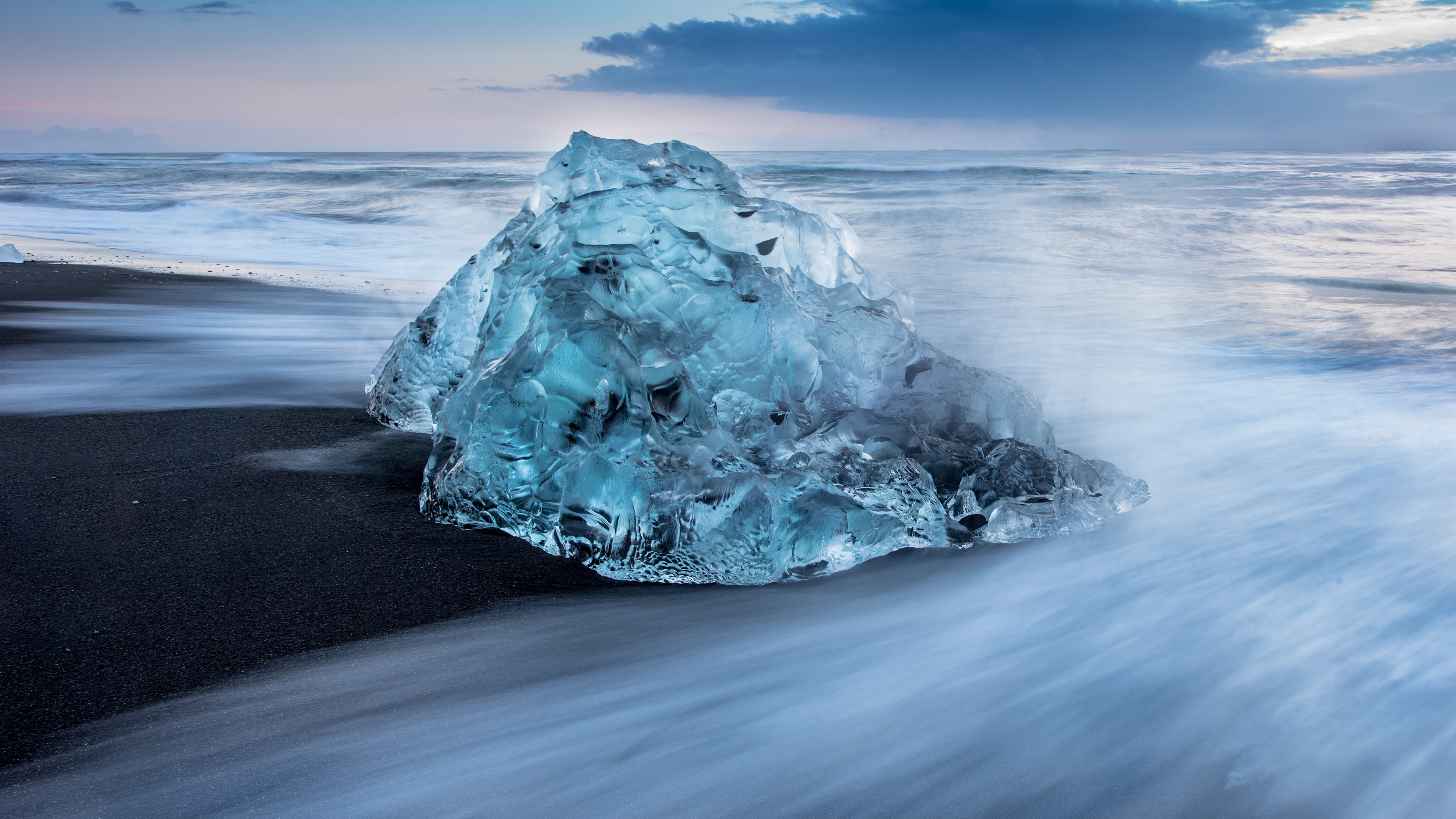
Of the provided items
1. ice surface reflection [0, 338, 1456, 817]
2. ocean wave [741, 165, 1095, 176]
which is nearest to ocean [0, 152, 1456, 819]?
ice surface reflection [0, 338, 1456, 817]

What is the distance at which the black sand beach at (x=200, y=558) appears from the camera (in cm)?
165

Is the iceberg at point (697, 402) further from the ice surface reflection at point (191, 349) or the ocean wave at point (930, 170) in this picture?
the ocean wave at point (930, 170)

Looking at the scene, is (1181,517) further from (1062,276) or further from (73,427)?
(1062,276)

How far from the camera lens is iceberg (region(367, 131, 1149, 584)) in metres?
2.12

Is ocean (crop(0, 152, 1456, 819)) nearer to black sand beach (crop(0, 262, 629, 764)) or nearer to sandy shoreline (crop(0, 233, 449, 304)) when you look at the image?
black sand beach (crop(0, 262, 629, 764))

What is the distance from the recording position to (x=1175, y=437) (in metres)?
3.30

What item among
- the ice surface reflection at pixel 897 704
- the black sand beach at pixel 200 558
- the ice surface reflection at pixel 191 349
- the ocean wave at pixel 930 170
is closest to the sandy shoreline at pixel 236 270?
the ice surface reflection at pixel 191 349

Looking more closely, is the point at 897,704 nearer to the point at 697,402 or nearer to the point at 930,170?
the point at 697,402

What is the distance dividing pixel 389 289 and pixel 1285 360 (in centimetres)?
564

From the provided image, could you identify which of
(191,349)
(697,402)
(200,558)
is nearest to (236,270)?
(191,349)

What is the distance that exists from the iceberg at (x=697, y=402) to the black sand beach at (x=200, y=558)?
0.17 metres

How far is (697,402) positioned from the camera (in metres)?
2.31

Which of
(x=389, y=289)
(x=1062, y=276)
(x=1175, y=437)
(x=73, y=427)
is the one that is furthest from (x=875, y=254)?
(x=73, y=427)

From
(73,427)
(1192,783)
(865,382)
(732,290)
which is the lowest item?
(1192,783)
